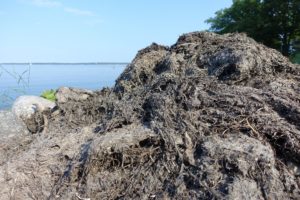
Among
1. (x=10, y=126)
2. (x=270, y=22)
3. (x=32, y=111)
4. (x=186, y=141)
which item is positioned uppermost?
(x=270, y=22)

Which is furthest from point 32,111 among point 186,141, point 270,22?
point 270,22

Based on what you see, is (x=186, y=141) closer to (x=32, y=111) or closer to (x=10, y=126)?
(x=10, y=126)

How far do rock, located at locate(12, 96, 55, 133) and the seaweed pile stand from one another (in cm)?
57

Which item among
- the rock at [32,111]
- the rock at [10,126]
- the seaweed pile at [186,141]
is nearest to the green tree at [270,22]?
the rock at [32,111]

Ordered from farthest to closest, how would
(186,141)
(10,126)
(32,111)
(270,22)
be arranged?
(270,22) → (32,111) → (10,126) → (186,141)

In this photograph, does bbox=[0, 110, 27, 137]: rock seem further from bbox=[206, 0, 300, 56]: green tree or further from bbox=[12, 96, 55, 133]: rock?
bbox=[206, 0, 300, 56]: green tree

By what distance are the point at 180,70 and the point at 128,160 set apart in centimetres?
159

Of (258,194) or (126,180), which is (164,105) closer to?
(126,180)

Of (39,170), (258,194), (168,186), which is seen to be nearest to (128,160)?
(168,186)

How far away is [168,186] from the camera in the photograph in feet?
12.2

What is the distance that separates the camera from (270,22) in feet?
85.4

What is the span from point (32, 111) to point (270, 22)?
870 inches

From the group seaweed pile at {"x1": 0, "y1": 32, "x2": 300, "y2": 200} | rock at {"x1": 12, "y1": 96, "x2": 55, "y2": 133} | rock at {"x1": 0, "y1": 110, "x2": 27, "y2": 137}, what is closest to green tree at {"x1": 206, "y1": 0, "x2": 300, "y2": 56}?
rock at {"x1": 12, "y1": 96, "x2": 55, "y2": 133}

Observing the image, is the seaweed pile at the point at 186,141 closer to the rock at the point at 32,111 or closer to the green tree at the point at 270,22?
the rock at the point at 32,111
